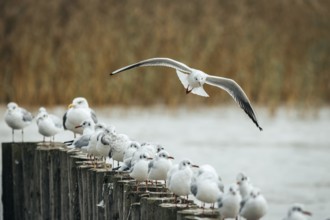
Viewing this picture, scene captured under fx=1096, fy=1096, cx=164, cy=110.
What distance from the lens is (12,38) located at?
64.5 feet

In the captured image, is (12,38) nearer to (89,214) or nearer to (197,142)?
(197,142)

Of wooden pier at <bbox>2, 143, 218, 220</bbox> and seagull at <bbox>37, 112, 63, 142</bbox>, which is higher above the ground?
seagull at <bbox>37, 112, 63, 142</bbox>

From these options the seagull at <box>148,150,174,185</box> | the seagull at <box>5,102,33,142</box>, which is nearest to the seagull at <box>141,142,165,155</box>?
the seagull at <box>148,150,174,185</box>

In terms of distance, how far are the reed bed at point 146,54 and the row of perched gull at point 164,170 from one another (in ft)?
28.8

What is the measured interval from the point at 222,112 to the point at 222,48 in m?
1.37

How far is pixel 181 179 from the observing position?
6.71 metres

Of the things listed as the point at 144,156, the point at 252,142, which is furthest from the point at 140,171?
the point at 252,142

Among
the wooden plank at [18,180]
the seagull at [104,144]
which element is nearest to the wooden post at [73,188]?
the seagull at [104,144]

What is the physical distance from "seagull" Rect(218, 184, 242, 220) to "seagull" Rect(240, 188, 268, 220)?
48mm

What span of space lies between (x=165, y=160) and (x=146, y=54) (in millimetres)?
12548

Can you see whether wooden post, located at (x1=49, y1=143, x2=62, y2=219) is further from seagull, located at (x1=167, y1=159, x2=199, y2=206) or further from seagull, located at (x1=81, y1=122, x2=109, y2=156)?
seagull, located at (x1=167, y1=159, x2=199, y2=206)

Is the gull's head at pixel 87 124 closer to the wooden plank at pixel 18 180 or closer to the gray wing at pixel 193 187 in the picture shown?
the wooden plank at pixel 18 180

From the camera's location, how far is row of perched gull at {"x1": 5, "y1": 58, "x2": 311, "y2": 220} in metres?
6.14

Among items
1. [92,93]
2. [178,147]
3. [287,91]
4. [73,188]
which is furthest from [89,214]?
[287,91]
